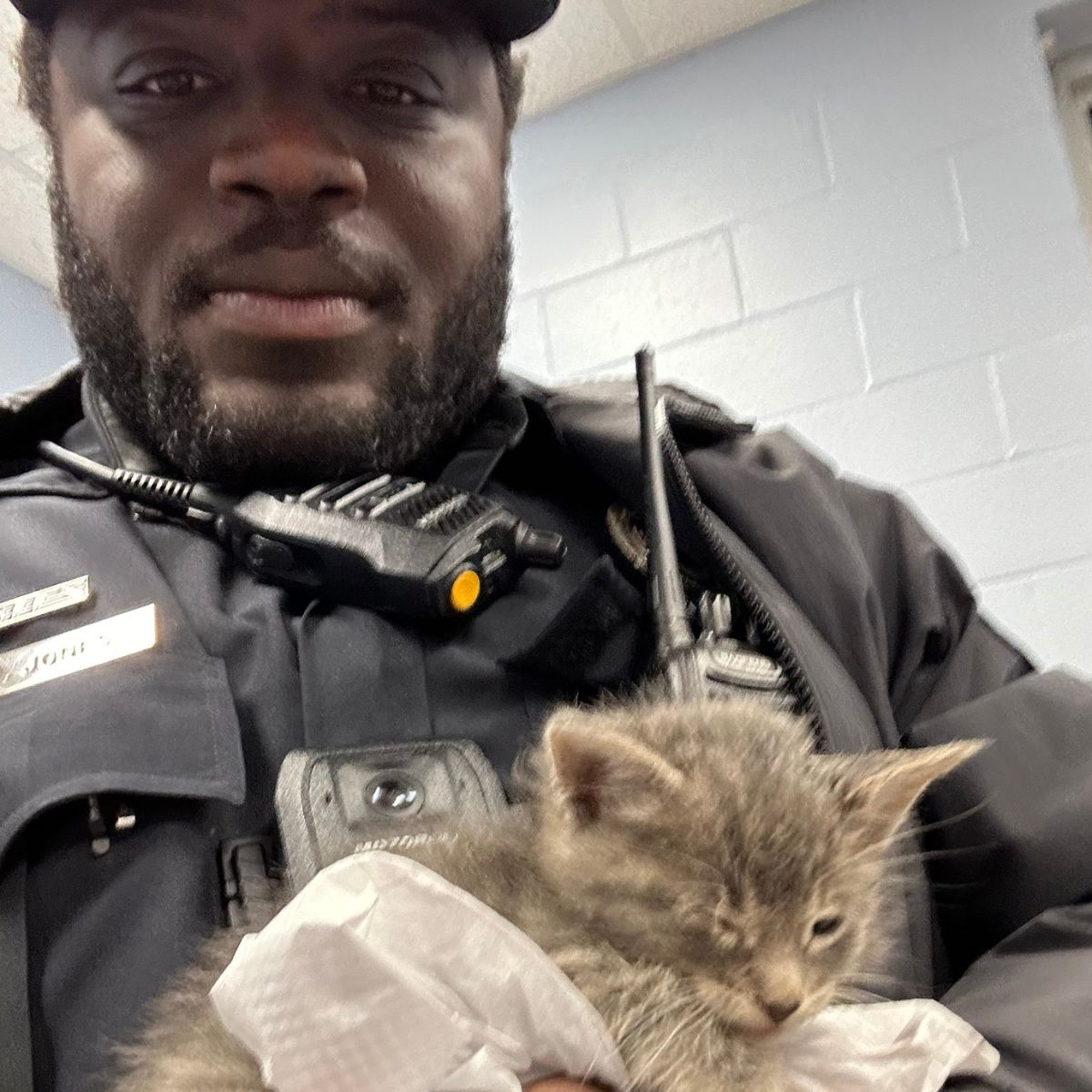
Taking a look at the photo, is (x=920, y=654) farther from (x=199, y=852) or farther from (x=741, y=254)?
(x=741, y=254)

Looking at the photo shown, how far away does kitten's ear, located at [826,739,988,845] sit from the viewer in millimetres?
630

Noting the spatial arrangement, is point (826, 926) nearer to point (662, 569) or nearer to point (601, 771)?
point (601, 771)

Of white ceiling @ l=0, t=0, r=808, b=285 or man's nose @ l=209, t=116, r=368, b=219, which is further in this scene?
white ceiling @ l=0, t=0, r=808, b=285

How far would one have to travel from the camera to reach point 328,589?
0.87 meters

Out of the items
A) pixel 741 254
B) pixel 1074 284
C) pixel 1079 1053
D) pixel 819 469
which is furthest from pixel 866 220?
pixel 1079 1053

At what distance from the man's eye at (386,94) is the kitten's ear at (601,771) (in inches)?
29.8

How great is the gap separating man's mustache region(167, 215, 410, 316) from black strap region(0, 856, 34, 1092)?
558 mm

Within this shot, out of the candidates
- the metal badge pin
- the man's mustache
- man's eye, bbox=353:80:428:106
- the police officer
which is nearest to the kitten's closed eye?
→ the police officer

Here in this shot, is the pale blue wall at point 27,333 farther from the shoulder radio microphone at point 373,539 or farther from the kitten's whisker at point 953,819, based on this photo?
the kitten's whisker at point 953,819

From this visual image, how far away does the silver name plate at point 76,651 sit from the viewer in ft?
2.55

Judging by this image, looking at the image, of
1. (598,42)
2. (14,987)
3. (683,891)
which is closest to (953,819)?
(683,891)

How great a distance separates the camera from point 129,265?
102 centimetres

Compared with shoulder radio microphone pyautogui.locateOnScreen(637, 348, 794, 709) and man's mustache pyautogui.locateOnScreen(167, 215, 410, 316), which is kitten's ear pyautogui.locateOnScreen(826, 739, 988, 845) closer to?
shoulder radio microphone pyautogui.locateOnScreen(637, 348, 794, 709)

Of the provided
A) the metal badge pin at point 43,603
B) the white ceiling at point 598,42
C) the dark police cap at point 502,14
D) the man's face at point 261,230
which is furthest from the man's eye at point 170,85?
the white ceiling at point 598,42
